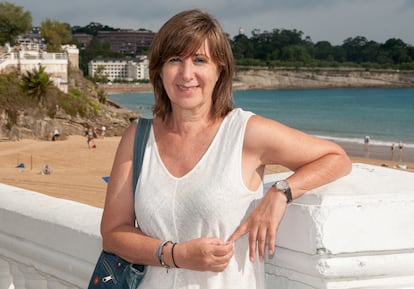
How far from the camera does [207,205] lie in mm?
1933

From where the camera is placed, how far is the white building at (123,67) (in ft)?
550

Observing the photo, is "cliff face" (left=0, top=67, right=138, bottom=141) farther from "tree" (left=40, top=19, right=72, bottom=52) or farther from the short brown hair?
the short brown hair

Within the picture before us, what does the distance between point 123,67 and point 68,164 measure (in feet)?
496

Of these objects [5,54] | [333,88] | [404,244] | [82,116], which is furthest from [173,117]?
[333,88]

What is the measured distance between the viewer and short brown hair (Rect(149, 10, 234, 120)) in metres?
2.08

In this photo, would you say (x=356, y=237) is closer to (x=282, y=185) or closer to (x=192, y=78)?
(x=282, y=185)

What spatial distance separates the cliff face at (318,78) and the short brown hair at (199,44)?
163 meters

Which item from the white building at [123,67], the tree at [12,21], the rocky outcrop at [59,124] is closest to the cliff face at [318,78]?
the white building at [123,67]

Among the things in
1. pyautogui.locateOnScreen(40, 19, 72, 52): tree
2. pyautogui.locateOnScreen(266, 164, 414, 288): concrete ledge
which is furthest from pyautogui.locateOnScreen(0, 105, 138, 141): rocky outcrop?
pyautogui.locateOnScreen(266, 164, 414, 288): concrete ledge

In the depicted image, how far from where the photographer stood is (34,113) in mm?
32594

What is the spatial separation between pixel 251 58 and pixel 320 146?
182201mm

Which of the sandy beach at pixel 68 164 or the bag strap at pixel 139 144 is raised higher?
the bag strap at pixel 139 144

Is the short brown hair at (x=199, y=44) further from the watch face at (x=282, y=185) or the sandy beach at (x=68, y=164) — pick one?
the sandy beach at (x=68, y=164)

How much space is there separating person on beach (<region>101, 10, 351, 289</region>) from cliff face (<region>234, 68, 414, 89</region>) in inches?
6425
